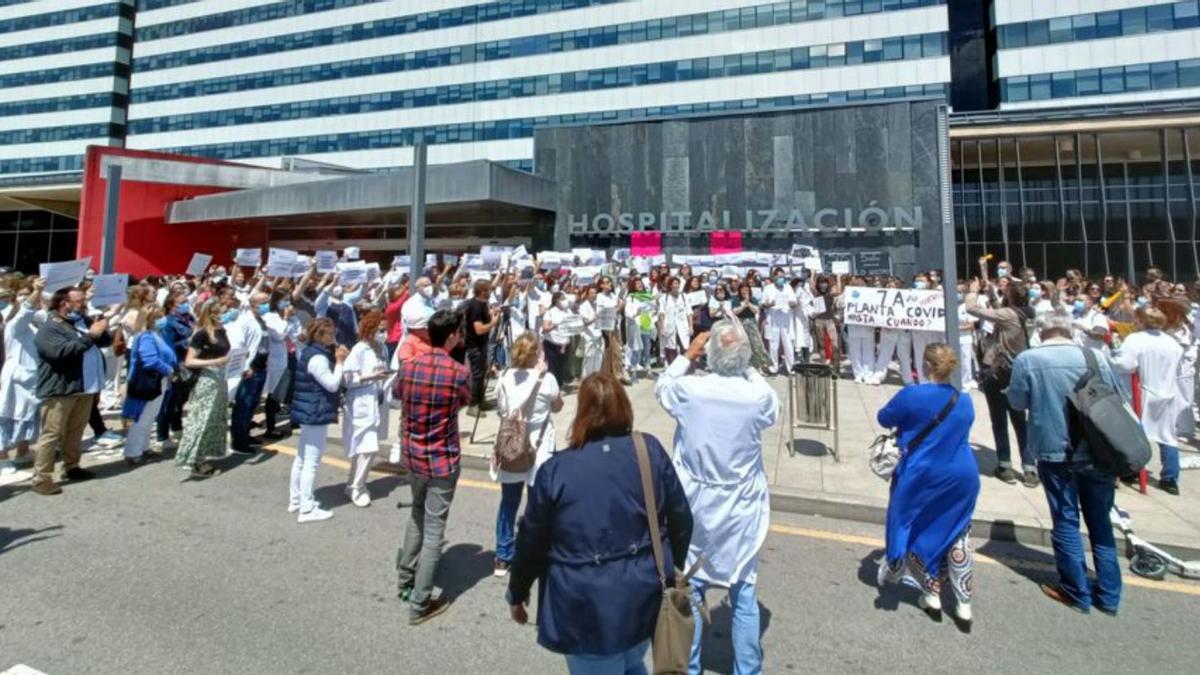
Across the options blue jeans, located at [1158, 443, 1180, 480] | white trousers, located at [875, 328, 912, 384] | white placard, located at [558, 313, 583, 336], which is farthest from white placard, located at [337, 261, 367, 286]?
blue jeans, located at [1158, 443, 1180, 480]

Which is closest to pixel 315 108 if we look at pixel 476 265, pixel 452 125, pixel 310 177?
pixel 452 125

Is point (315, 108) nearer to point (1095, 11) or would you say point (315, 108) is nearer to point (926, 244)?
point (926, 244)

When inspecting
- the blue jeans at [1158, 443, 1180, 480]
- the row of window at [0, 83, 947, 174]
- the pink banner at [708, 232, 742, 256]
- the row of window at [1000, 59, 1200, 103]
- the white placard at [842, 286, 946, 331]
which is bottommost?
the blue jeans at [1158, 443, 1180, 480]

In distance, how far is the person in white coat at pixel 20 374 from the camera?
5895 mm

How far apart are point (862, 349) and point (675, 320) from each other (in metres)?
3.69

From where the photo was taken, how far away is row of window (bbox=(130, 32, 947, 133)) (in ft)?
119

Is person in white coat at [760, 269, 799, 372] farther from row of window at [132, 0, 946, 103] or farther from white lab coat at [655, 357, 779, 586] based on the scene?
row of window at [132, 0, 946, 103]

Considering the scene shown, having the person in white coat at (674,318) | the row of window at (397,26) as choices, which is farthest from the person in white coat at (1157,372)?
the row of window at (397,26)

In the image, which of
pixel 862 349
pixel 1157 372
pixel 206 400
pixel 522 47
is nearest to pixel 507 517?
pixel 206 400

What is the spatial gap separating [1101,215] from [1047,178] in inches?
130

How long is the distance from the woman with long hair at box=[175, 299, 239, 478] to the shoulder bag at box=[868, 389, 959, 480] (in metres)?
6.51

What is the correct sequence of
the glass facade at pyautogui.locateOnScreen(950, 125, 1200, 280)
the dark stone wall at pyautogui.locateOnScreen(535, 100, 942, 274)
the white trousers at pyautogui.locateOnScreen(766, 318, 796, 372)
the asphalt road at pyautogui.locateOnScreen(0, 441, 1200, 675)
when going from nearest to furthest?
the asphalt road at pyautogui.locateOnScreen(0, 441, 1200, 675)
the white trousers at pyautogui.locateOnScreen(766, 318, 796, 372)
the dark stone wall at pyautogui.locateOnScreen(535, 100, 942, 274)
the glass facade at pyautogui.locateOnScreen(950, 125, 1200, 280)

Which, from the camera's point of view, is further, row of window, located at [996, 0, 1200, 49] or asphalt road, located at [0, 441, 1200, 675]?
row of window, located at [996, 0, 1200, 49]

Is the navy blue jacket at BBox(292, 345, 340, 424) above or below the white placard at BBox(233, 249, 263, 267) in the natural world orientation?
below
